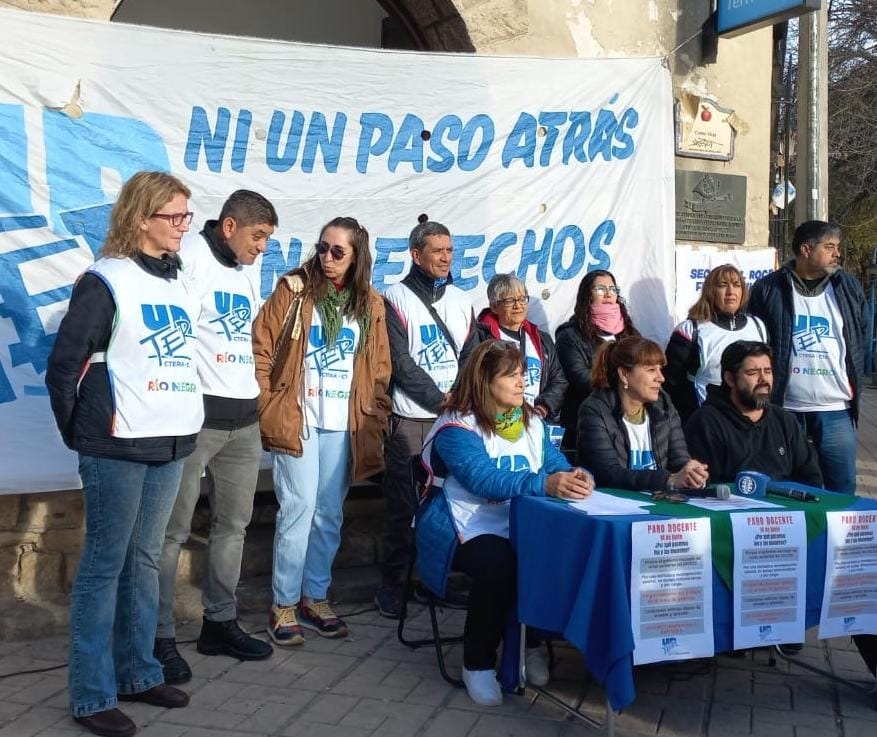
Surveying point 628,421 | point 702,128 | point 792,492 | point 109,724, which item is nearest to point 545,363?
point 628,421

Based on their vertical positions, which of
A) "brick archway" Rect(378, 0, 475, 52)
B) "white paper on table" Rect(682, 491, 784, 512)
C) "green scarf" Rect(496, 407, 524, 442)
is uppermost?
"brick archway" Rect(378, 0, 475, 52)

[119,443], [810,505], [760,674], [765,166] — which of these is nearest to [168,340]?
[119,443]

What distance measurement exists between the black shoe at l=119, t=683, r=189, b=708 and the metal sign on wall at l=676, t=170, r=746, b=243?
4.19 metres

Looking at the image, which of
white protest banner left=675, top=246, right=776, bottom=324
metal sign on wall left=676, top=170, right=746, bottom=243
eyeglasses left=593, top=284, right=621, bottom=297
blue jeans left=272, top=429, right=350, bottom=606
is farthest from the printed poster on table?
metal sign on wall left=676, top=170, right=746, bottom=243

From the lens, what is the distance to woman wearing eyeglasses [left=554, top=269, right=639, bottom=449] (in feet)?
17.1

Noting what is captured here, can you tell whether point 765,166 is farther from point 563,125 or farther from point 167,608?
point 167,608

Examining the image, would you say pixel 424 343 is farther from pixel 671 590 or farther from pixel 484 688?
pixel 671 590

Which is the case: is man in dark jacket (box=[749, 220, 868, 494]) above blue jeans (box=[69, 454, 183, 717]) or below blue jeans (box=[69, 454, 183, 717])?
above

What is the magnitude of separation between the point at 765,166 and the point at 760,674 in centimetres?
401

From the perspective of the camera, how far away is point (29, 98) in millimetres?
4277

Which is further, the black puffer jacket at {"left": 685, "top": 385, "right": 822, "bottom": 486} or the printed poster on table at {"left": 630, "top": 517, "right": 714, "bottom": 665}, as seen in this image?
the black puffer jacket at {"left": 685, "top": 385, "right": 822, "bottom": 486}

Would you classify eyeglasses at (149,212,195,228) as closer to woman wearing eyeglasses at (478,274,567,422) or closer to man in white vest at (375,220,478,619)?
man in white vest at (375,220,478,619)

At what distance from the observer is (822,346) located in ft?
16.5

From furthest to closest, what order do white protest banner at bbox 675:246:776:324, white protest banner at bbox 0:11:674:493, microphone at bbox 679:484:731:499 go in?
white protest banner at bbox 675:246:776:324 → white protest banner at bbox 0:11:674:493 → microphone at bbox 679:484:731:499
